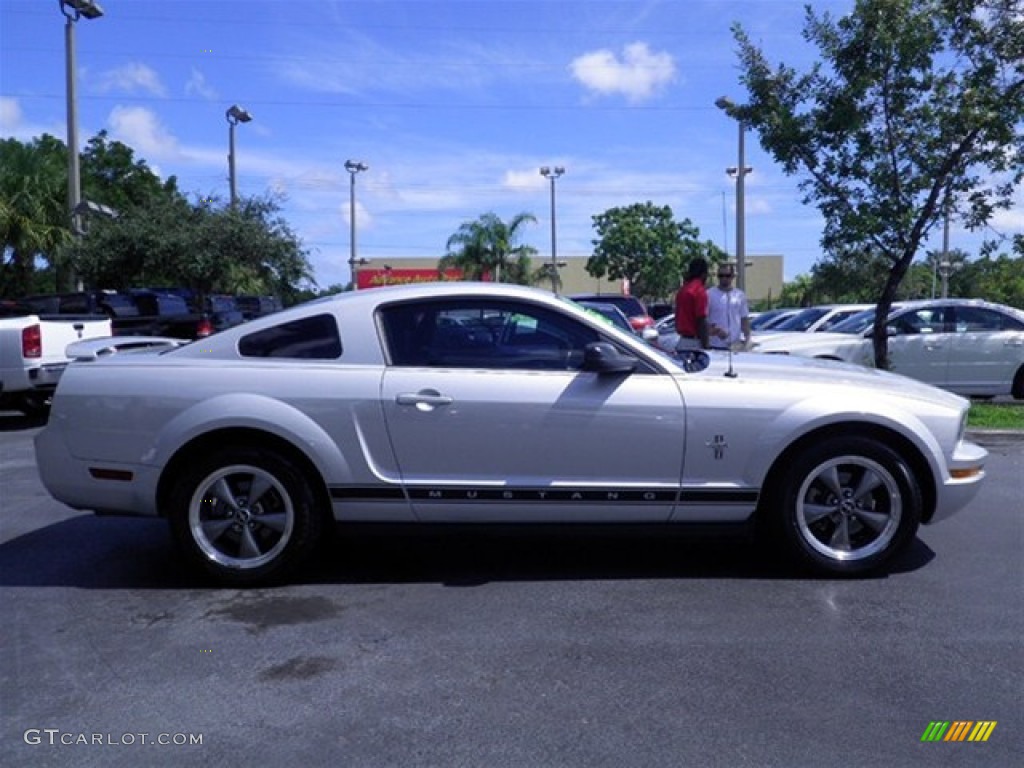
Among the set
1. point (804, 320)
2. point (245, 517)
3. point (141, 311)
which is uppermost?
point (141, 311)

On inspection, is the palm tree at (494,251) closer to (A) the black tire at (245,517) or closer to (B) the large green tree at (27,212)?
(B) the large green tree at (27,212)

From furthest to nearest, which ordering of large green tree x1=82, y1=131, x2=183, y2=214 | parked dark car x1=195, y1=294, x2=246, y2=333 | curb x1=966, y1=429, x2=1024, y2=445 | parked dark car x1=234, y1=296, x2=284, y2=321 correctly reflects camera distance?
large green tree x1=82, y1=131, x2=183, y2=214 → parked dark car x1=234, y1=296, x2=284, y2=321 → parked dark car x1=195, y1=294, x2=246, y2=333 → curb x1=966, y1=429, x2=1024, y2=445

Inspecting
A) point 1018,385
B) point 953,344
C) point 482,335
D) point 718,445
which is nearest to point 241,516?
point 482,335

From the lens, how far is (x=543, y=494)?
194 inches

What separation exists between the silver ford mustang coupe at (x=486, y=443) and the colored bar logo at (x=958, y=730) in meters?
1.57

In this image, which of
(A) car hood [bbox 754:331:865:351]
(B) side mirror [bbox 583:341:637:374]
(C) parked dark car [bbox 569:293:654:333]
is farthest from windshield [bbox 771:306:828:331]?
(B) side mirror [bbox 583:341:637:374]

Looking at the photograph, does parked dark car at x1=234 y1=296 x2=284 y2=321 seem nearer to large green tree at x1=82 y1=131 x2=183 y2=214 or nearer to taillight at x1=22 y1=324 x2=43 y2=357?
taillight at x1=22 y1=324 x2=43 y2=357

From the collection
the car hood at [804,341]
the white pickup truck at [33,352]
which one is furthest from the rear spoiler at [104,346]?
the car hood at [804,341]

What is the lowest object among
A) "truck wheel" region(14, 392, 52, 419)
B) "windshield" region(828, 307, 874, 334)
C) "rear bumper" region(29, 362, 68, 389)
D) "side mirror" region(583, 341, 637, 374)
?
"truck wheel" region(14, 392, 52, 419)

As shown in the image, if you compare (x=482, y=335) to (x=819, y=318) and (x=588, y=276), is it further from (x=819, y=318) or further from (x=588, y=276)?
(x=588, y=276)

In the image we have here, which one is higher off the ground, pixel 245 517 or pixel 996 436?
pixel 245 517

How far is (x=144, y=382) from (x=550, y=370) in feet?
7.09

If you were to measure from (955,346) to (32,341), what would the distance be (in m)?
11.9

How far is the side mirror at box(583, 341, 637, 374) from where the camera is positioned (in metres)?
4.86
